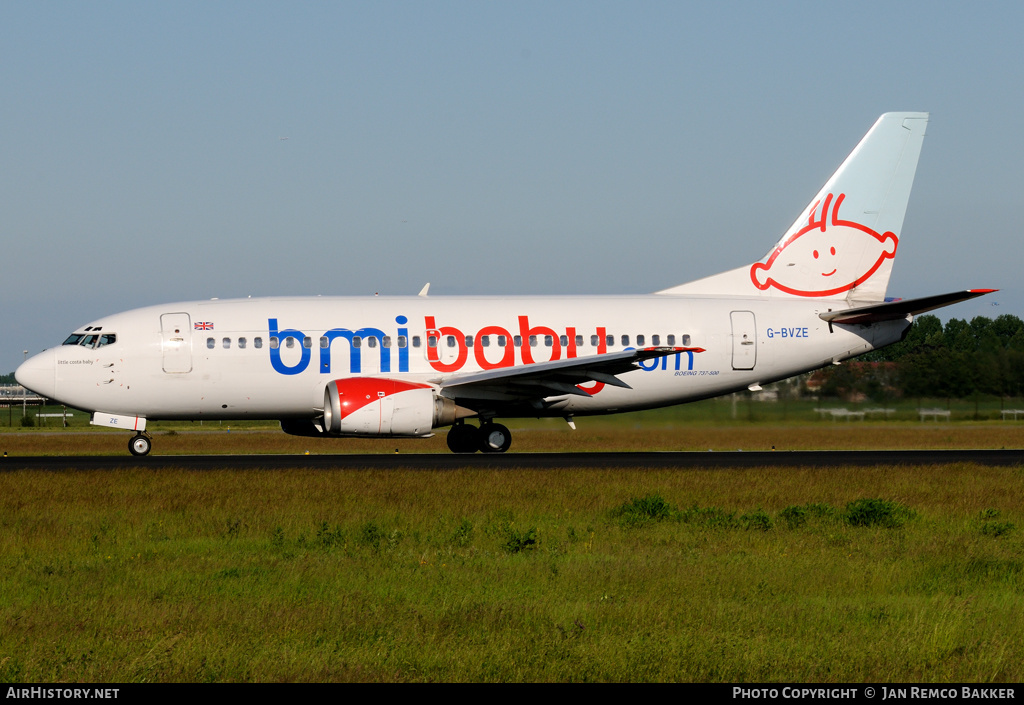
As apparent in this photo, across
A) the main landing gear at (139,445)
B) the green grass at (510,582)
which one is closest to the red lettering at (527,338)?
the green grass at (510,582)

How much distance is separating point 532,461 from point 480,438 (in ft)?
11.6

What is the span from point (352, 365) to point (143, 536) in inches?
517

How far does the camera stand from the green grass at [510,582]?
6984 millimetres

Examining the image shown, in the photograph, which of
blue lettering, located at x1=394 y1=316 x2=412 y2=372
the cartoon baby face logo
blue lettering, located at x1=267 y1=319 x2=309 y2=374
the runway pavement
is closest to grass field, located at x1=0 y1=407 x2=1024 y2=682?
the runway pavement

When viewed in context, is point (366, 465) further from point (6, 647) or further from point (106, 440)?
point (106, 440)

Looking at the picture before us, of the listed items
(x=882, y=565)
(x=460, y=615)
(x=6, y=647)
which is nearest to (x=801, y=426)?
(x=882, y=565)

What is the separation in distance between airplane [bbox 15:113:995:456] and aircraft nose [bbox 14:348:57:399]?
0.04m

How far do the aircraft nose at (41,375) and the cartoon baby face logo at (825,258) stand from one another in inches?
698

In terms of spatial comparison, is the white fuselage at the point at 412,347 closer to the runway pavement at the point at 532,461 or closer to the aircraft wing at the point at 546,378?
the aircraft wing at the point at 546,378

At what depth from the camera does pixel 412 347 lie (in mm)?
25969

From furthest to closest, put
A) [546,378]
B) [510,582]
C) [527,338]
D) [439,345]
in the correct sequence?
[527,338] < [439,345] < [546,378] < [510,582]

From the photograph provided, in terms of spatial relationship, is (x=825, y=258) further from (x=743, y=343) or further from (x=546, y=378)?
(x=546, y=378)

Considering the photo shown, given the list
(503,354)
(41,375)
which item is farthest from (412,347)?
(41,375)

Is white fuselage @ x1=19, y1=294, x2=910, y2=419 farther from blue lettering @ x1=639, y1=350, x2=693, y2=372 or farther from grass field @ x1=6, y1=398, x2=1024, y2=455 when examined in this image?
grass field @ x1=6, y1=398, x2=1024, y2=455
